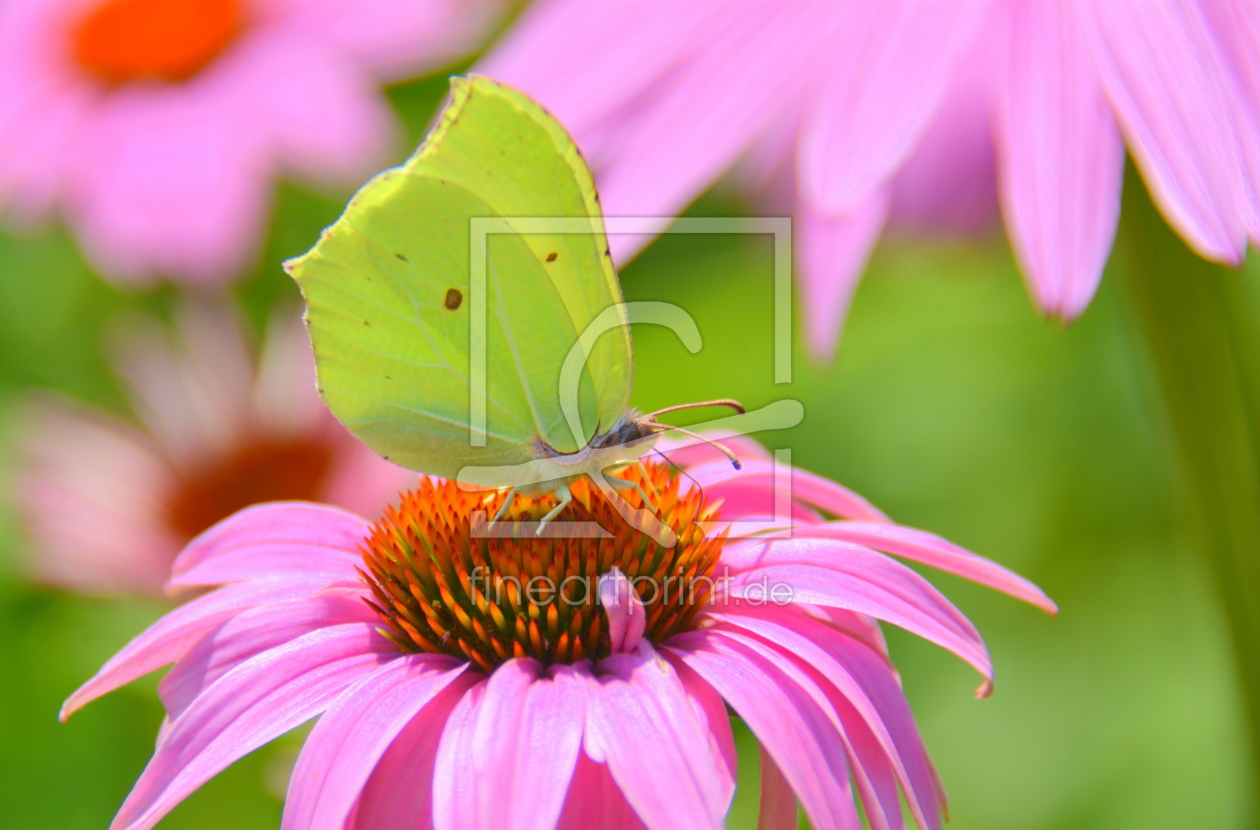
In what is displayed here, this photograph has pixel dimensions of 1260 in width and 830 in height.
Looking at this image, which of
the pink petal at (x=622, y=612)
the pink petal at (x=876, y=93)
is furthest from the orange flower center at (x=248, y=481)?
the pink petal at (x=876, y=93)

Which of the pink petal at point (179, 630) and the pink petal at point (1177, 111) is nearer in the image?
the pink petal at point (1177, 111)

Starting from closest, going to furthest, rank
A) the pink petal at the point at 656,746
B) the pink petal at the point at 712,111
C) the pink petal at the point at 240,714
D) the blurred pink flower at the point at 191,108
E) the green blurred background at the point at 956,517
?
the pink petal at the point at 656,746 → the pink petal at the point at 240,714 → the pink petal at the point at 712,111 → the green blurred background at the point at 956,517 → the blurred pink flower at the point at 191,108

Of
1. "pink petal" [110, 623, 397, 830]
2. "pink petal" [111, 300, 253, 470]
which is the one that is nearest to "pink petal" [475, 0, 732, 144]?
"pink petal" [110, 623, 397, 830]

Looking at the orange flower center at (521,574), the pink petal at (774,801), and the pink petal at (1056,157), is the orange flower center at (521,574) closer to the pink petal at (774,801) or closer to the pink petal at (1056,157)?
the pink petal at (774,801)

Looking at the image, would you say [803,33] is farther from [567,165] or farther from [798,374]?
[798,374]

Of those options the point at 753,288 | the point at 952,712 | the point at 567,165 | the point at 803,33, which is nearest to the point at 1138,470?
the point at 952,712

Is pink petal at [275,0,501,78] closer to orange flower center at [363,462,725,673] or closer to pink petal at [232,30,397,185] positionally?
pink petal at [232,30,397,185]
